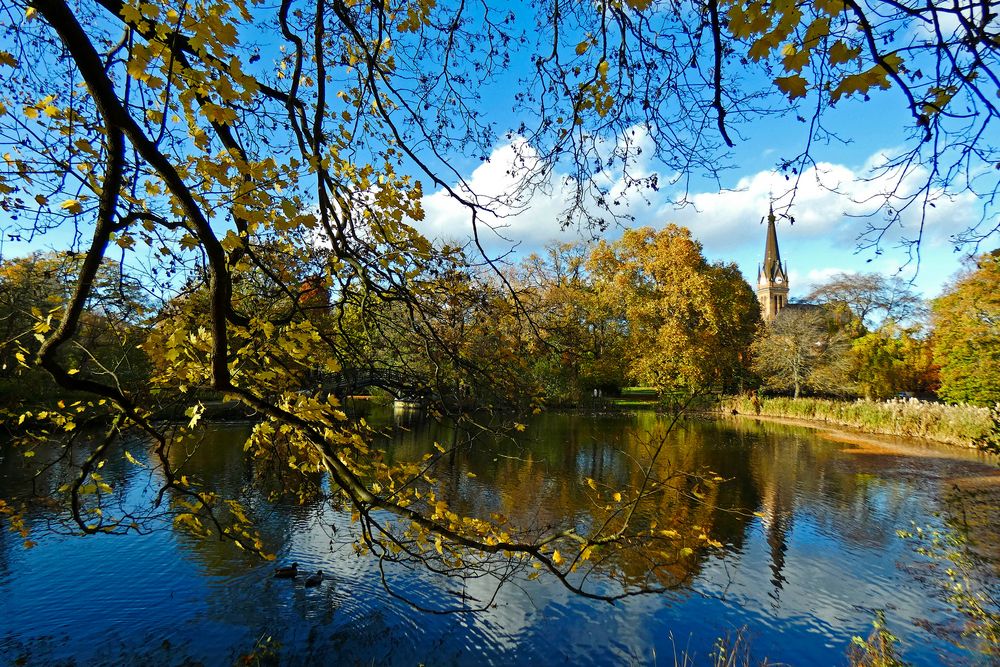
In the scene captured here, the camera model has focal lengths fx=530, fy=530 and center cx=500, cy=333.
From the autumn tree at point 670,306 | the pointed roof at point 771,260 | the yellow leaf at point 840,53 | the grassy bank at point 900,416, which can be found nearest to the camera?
the yellow leaf at point 840,53

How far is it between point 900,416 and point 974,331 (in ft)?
18.0

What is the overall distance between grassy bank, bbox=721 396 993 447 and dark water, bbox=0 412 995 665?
8503 millimetres

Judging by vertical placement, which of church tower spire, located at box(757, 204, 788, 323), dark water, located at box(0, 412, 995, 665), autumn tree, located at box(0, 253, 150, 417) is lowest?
dark water, located at box(0, 412, 995, 665)

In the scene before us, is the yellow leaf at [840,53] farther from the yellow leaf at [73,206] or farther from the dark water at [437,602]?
the dark water at [437,602]

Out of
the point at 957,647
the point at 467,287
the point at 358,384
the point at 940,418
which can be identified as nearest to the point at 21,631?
the point at 358,384

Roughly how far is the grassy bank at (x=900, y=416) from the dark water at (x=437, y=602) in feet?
27.9

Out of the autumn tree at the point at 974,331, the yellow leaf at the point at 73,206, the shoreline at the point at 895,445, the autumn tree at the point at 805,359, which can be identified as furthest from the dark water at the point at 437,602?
the autumn tree at the point at 805,359

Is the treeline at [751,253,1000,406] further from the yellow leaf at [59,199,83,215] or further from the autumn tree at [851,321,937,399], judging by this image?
the yellow leaf at [59,199,83,215]

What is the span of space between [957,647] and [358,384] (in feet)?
23.7

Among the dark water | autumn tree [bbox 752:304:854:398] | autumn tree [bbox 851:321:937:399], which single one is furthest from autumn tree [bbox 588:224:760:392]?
the dark water

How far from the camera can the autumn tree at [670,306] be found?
1023 inches

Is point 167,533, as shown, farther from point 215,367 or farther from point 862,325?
point 862,325

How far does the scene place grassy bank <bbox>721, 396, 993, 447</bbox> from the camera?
17125mm

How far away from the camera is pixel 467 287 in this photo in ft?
10.8
